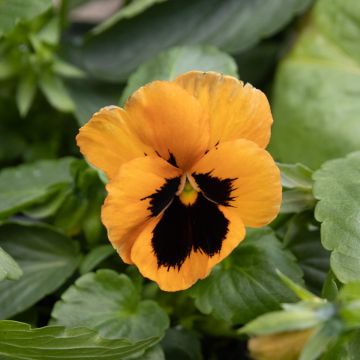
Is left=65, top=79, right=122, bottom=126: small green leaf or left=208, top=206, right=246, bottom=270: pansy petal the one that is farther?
left=65, top=79, right=122, bottom=126: small green leaf

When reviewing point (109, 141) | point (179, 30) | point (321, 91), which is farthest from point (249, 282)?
point (179, 30)

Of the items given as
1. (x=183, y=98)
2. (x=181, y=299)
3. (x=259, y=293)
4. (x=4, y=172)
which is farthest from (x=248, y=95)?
(x=4, y=172)

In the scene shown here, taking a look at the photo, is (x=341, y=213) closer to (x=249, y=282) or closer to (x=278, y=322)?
(x=249, y=282)

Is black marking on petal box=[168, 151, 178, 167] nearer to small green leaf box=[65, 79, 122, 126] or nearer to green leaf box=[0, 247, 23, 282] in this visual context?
green leaf box=[0, 247, 23, 282]

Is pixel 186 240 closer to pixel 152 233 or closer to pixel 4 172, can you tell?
pixel 152 233

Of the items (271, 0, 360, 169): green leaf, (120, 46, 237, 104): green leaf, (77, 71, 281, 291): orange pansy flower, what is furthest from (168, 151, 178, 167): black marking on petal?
(271, 0, 360, 169): green leaf
